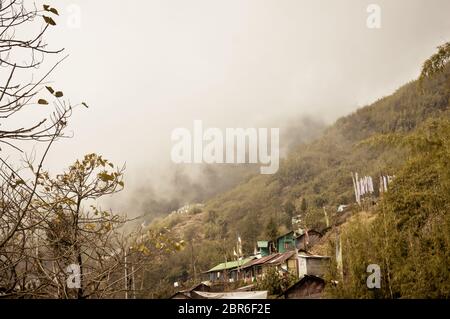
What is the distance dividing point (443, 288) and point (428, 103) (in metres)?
84.2

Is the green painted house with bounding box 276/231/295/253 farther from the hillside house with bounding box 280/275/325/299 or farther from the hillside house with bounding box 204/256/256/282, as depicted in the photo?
the hillside house with bounding box 280/275/325/299

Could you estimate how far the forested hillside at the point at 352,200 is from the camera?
525 centimetres

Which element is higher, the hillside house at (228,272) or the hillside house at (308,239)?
the hillside house at (308,239)

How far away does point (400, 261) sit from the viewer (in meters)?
5.76

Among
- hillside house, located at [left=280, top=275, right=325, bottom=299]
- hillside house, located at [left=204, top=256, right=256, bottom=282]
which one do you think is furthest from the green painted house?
hillside house, located at [left=280, top=275, right=325, bottom=299]

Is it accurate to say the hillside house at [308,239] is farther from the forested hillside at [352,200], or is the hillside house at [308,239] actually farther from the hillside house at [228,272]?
the forested hillside at [352,200]

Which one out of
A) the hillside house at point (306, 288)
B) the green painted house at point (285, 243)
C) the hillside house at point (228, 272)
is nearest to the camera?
the hillside house at point (306, 288)

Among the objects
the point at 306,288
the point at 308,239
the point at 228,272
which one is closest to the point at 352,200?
the point at 308,239

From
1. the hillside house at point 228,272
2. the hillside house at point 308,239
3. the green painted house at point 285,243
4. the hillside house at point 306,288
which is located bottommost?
the hillside house at point 228,272

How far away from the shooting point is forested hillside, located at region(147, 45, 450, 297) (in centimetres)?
525

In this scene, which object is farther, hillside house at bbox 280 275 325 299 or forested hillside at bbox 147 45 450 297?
hillside house at bbox 280 275 325 299

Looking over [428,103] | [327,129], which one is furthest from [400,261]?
Answer: [327,129]

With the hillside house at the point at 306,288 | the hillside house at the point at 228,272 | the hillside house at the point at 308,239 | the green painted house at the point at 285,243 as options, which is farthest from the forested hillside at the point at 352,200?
the hillside house at the point at 306,288
